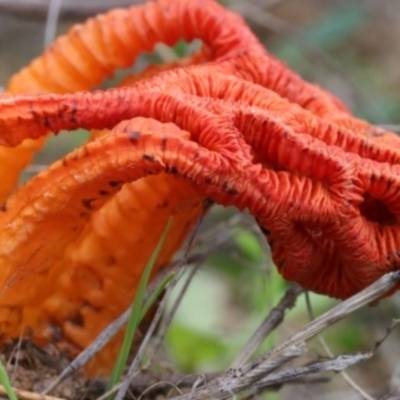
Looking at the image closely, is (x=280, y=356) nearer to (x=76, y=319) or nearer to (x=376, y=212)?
(x=376, y=212)

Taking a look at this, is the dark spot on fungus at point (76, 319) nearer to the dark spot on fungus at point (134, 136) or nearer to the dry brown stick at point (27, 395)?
the dry brown stick at point (27, 395)

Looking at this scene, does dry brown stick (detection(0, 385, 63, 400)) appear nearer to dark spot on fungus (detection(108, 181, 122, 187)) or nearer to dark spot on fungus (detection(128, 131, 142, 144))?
dark spot on fungus (detection(108, 181, 122, 187))

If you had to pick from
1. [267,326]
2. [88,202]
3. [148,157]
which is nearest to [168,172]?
[148,157]

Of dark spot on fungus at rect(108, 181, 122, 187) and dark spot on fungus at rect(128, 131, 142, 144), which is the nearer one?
dark spot on fungus at rect(128, 131, 142, 144)

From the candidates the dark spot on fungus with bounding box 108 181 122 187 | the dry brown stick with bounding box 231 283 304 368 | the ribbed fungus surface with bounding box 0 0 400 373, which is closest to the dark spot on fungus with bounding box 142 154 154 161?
the ribbed fungus surface with bounding box 0 0 400 373

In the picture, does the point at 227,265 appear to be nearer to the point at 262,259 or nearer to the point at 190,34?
the point at 262,259

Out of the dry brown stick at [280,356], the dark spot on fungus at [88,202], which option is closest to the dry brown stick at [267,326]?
the dry brown stick at [280,356]

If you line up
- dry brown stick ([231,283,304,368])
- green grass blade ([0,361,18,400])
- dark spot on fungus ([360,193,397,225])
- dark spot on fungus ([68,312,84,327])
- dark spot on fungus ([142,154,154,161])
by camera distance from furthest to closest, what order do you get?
dark spot on fungus ([68,312,84,327]) < dry brown stick ([231,283,304,368]) < dark spot on fungus ([360,193,397,225]) < green grass blade ([0,361,18,400]) < dark spot on fungus ([142,154,154,161])
